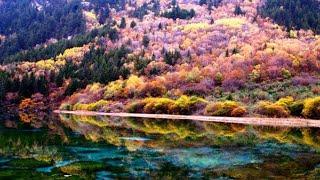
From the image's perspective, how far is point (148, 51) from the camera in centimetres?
15650

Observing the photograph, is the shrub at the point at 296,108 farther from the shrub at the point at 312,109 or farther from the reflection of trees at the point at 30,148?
the reflection of trees at the point at 30,148

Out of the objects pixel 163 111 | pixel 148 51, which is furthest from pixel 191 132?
pixel 148 51

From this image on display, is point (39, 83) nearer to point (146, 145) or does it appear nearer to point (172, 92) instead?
point (172, 92)

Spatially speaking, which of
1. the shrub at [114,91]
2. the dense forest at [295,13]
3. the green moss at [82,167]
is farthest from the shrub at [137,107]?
the dense forest at [295,13]

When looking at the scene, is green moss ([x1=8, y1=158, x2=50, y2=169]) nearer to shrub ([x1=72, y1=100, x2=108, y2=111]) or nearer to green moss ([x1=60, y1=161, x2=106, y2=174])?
green moss ([x1=60, y1=161, x2=106, y2=174])

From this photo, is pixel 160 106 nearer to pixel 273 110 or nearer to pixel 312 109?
pixel 273 110

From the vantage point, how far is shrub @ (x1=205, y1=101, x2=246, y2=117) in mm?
63125

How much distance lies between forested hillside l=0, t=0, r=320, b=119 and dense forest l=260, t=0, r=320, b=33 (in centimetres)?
34

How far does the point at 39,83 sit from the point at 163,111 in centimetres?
6540

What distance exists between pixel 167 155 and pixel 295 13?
150314mm

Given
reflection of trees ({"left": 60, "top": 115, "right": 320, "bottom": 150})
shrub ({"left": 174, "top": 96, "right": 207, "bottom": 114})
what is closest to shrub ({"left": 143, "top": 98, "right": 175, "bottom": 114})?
shrub ({"left": 174, "top": 96, "right": 207, "bottom": 114})

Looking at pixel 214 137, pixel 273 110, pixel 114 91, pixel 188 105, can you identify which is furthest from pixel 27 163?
pixel 114 91

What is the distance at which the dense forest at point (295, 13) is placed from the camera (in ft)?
530

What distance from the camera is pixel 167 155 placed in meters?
30.3
